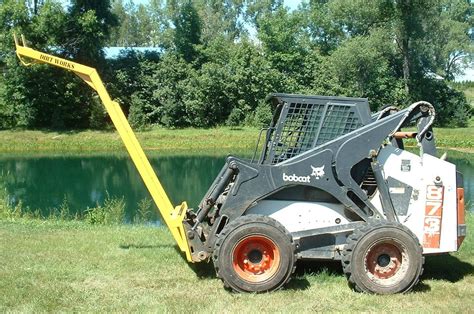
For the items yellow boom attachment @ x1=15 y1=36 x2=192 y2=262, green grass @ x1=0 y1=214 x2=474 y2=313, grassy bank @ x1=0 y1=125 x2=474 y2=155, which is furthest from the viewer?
grassy bank @ x1=0 y1=125 x2=474 y2=155

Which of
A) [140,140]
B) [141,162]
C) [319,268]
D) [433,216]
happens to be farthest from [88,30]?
[433,216]

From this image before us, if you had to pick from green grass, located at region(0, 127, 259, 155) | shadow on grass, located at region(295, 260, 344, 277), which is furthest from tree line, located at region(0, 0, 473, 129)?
shadow on grass, located at region(295, 260, 344, 277)

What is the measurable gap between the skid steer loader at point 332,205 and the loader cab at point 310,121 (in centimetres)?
1

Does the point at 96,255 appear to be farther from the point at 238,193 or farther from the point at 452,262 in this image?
the point at 452,262

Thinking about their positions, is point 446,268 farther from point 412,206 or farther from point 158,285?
point 158,285

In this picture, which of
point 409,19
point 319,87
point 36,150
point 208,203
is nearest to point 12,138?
point 36,150

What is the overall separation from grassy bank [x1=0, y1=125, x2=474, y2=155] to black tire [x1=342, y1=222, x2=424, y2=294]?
2542 centimetres

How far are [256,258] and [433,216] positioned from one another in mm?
1944

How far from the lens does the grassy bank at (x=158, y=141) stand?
3272 cm

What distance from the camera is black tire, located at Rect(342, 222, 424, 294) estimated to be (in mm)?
6039

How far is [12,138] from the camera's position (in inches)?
1334

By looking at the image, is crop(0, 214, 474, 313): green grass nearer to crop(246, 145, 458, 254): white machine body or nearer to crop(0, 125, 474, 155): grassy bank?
crop(246, 145, 458, 254): white machine body

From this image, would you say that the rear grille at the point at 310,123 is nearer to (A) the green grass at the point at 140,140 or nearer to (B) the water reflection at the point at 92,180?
(B) the water reflection at the point at 92,180

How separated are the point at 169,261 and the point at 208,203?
1.13 m
